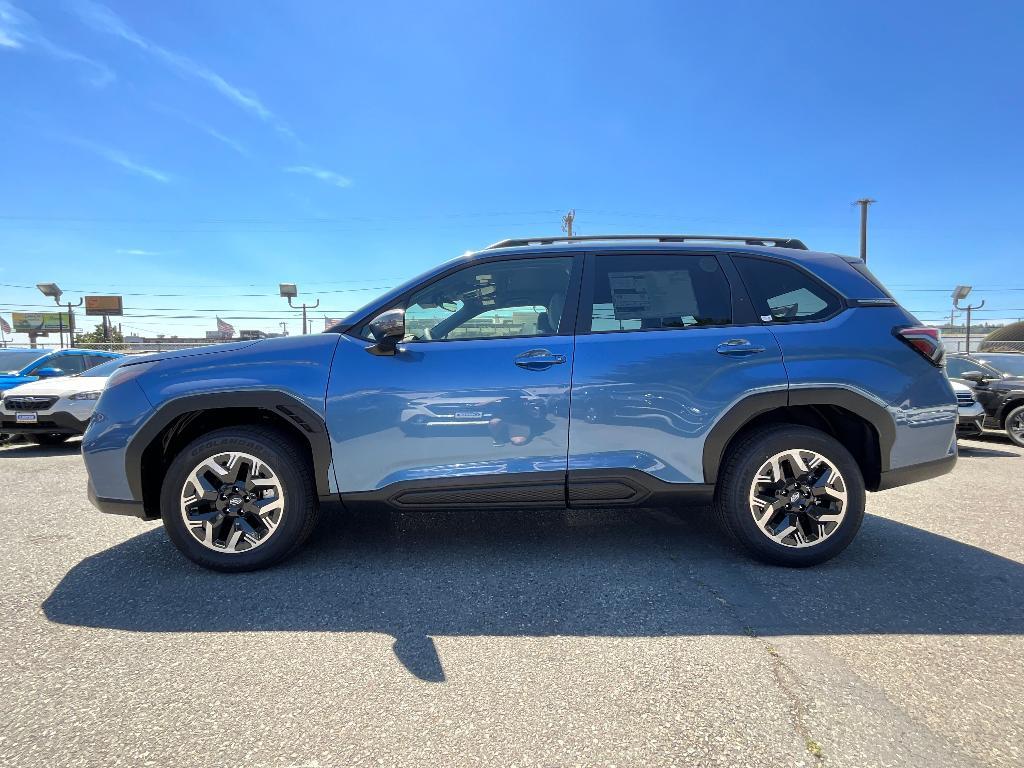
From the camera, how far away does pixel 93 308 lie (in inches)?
1797

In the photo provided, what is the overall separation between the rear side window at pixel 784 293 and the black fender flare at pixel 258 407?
8.71ft

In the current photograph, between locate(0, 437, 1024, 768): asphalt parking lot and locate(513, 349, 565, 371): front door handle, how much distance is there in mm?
1160

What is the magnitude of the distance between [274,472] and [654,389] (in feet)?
7.15

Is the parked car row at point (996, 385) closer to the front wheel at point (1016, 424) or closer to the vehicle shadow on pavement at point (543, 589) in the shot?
the front wheel at point (1016, 424)

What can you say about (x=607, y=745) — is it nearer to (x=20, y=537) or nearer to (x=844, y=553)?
(x=844, y=553)

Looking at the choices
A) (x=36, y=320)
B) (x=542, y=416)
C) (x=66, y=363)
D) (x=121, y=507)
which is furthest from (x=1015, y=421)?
(x=36, y=320)

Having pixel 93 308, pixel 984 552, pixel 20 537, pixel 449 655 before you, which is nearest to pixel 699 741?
pixel 449 655

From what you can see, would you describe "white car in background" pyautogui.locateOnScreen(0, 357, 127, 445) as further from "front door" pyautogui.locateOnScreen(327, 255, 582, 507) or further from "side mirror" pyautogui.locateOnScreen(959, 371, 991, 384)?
"side mirror" pyautogui.locateOnScreen(959, 371, 991, 384)

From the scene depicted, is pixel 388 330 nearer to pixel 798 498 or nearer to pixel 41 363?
pixel 798 498

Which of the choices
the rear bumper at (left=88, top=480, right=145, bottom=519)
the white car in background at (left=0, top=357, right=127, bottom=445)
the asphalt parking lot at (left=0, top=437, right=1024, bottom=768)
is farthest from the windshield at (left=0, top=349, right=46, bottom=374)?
the rear bumper at (left=88, top=480, right=145, bottom=519)

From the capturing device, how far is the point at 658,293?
3.23m

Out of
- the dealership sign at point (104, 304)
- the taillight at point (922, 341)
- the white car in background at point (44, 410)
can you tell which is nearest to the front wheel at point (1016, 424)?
the taillight at point (922, 341)

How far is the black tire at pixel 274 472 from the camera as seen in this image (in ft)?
9.80

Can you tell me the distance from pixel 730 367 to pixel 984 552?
210 cm
